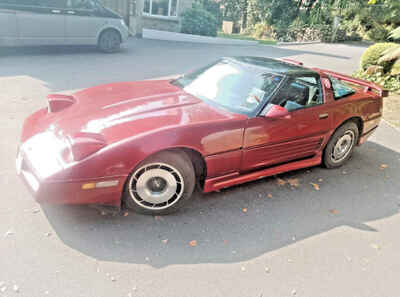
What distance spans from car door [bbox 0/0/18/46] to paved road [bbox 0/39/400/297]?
5987mm

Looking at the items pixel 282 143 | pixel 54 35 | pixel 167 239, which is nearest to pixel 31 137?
pixel 167 239

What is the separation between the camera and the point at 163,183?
336cm

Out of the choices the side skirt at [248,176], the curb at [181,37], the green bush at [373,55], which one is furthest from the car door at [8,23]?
the green bush at [373,55]

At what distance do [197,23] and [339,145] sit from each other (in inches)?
557

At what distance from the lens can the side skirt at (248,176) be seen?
3.64 m

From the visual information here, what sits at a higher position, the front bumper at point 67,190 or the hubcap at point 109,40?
the hubcap at point 109,40

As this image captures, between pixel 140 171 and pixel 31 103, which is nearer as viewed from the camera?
pixel 140 171

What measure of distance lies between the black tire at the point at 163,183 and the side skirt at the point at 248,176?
246 millimetres

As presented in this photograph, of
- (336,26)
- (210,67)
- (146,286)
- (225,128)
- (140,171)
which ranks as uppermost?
(336,26)

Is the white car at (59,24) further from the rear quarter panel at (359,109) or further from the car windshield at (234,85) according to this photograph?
the rear quarter panel at (359,109)

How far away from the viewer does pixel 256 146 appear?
12.4 ft

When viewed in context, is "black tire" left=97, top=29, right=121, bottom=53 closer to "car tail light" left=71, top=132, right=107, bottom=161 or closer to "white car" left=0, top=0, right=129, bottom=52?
"white car" left=0, top=0, right=129, bottom=52

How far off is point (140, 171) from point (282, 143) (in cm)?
169

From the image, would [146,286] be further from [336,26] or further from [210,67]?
[336,26]
